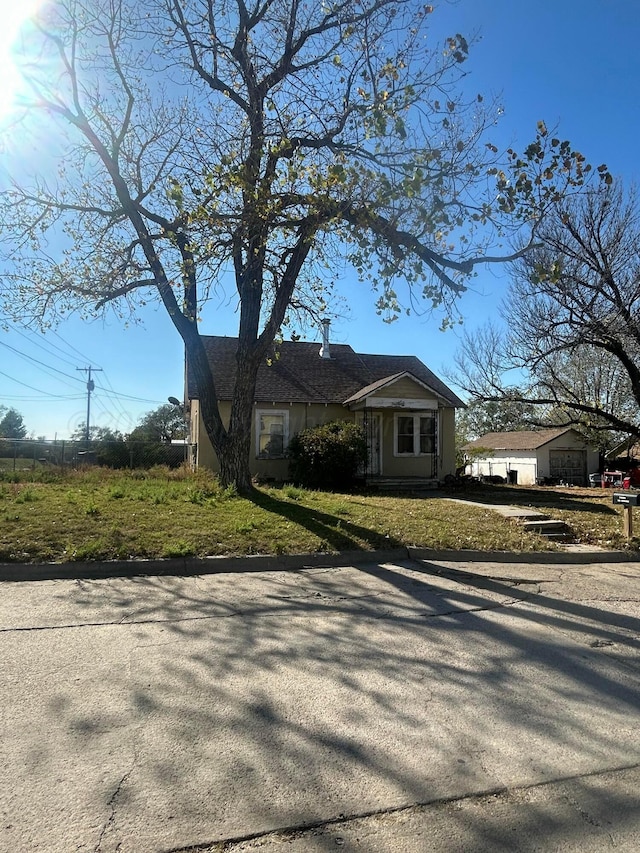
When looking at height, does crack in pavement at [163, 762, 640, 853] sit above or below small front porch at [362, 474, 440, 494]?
below

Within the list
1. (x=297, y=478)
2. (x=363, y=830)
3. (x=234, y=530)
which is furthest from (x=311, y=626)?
(x=297, y=478)

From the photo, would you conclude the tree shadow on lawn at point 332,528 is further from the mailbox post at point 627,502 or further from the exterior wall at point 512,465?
the exterior wall at point 512,465

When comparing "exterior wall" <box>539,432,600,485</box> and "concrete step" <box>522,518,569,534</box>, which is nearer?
"concrete step" <box>522,518,569,534</box>

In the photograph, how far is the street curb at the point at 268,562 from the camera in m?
7.13

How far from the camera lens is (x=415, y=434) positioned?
71.4ft

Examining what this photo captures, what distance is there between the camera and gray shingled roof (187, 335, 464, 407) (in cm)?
2111

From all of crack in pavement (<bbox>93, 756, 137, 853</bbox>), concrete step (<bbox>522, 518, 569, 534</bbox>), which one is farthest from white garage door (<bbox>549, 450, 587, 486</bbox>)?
crack in pavement (<bbox>93, 756, 137, 853</bbox>)

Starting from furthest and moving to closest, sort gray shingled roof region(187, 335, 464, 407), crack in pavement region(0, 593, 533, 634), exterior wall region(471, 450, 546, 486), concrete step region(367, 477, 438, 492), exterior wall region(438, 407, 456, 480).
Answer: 1. exterior wall region(471, 450, 546, 486)
2. exterior wall region(438, 407, 456, 480)
3. gray shingled roof region(187, 335, 464, 407)
4. concrete step region(367, 477, 438, 492)
5. crack in pavement region(0, 593, 533, 634)

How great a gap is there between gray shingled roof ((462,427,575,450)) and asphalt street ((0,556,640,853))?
32.4 metres

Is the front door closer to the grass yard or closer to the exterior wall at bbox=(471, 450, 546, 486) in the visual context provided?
the grass yard

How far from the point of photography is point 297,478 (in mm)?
18297

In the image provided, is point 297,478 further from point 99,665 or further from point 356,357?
point 99,665

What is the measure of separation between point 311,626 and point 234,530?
145 inches

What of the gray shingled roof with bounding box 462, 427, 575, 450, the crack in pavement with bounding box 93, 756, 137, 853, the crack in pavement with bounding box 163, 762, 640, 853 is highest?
the gray shingled roof with bounding box 462, 427, 575, 450
